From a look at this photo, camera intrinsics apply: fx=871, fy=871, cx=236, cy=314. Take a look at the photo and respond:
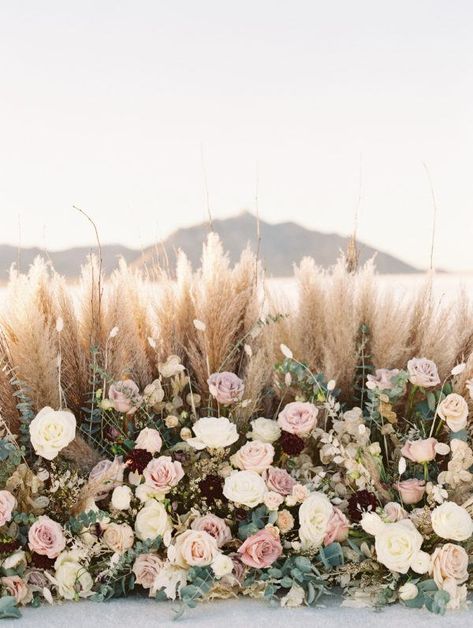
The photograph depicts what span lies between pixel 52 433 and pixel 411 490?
103cm

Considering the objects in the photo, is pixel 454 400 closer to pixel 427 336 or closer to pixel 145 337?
pixel 427 336

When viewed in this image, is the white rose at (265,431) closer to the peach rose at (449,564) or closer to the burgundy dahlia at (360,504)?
the burgundy dahlia at (360,504)

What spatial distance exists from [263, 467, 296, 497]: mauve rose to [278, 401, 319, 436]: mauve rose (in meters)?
0.12

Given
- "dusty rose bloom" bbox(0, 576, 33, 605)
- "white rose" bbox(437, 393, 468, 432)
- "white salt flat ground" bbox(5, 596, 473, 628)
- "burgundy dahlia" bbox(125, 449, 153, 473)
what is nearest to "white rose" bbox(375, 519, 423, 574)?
"white salt flat ground" bbox(5, 596, 473, 628)

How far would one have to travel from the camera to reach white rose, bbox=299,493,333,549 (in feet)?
7.92

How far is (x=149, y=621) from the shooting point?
2264 mm

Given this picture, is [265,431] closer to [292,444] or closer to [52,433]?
[292,444]

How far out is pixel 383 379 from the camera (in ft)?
8.63

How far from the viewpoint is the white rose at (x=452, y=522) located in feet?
7.64

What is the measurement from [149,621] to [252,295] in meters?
1.06

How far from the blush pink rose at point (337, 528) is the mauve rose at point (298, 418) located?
0.25 m

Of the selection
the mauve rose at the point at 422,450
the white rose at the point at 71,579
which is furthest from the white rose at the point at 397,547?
the white rose at the point at 71,579

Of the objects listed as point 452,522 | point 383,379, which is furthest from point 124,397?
point 452,522

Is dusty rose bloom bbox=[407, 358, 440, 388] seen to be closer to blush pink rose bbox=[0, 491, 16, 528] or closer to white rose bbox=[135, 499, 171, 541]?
white rose bbox=[135, 499, 171, 541]
